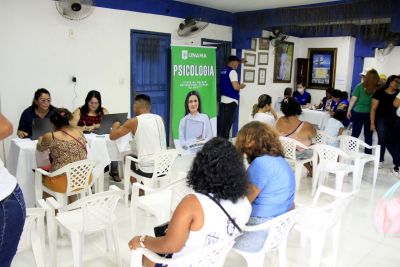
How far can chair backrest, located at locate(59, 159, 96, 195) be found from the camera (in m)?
2.66

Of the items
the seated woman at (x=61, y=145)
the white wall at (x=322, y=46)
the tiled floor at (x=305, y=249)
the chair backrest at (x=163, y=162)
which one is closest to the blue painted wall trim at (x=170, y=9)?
the white wall at (x=322, y=46)

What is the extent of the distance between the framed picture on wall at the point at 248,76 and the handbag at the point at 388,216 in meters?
6.54

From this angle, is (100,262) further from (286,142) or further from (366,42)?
(366,42)

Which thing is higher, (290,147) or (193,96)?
(193,96)

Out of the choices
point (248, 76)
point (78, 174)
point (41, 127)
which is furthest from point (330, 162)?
point (248, 76)

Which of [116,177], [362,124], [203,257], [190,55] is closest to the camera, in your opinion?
[203,257]

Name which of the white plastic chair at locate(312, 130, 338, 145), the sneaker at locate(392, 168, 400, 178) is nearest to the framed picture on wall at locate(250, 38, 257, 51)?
the white plastic chair at locate(312, 130, 338, 145)

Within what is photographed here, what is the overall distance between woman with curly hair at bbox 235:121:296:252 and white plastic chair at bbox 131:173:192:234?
0.48 metres

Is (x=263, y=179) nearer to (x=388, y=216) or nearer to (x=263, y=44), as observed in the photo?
(x=388, y=216)

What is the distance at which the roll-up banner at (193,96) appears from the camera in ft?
17.7

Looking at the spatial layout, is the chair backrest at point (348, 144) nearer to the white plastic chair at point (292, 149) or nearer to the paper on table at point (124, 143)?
the white plastic chair at point (292, 149)

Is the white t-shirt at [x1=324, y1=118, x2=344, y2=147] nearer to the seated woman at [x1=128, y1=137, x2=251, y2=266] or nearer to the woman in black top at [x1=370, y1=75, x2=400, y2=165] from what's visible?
the woman in black top at [x1=370, y1=75, x2=400, y2=165]

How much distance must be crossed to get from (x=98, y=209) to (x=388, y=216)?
1.72 m

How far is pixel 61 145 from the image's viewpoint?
270 cm
